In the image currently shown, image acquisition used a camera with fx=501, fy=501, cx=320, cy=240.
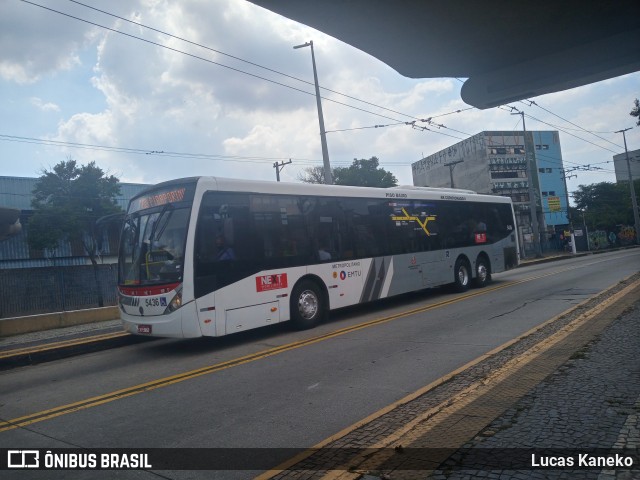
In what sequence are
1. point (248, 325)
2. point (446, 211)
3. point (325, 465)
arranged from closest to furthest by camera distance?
point (325, 465) < point (248, 325) < point (446, 211)

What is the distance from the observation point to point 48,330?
14812 mm

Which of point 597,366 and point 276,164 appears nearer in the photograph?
point 597,366

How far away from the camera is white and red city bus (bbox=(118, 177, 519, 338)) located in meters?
9.10

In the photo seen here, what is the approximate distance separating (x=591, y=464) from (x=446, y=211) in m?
12.9

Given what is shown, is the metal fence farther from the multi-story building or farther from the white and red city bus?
the multi-story building

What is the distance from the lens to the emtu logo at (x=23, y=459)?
4.41 metres

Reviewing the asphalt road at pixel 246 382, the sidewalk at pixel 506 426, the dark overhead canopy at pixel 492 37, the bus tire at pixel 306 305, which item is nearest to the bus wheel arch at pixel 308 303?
the bus tire at pixel 306 305

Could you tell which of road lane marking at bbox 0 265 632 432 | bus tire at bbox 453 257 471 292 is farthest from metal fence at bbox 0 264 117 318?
bus tire at bbox 453 257 471 292

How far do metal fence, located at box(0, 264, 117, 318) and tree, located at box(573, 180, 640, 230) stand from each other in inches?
2405

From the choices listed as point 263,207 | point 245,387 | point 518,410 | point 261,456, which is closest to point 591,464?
point 518,410

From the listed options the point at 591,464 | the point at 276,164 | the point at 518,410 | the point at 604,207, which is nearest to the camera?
the point at 591,464

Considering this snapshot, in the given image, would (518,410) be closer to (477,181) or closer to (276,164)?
(276,164)

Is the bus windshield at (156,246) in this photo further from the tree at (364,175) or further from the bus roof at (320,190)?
the tree at (364,175)

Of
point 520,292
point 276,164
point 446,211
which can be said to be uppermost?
point 276,164
